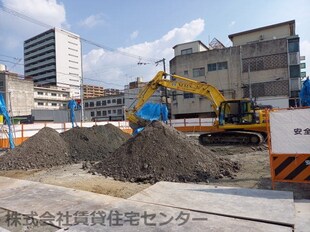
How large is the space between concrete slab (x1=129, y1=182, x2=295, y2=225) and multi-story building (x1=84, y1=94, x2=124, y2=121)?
221 feet

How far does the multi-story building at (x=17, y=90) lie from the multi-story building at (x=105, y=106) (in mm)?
15527

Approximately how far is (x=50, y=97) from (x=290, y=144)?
8416cm

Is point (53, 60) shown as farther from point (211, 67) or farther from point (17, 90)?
point (211, 67)

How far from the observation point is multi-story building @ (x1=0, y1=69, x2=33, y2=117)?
206 feet

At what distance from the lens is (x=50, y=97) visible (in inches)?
3211

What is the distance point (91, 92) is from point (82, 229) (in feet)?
292

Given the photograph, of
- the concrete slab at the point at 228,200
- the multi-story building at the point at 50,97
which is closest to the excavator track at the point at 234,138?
the concrete slab at the point at 228,200

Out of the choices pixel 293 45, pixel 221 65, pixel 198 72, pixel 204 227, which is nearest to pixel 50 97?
pixel 198 72

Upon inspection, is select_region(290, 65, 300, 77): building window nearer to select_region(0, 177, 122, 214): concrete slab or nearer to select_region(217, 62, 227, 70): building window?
select_region(217, 62, 227, 70): building window

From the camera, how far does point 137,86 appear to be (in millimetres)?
70500

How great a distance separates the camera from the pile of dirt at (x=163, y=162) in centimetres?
761

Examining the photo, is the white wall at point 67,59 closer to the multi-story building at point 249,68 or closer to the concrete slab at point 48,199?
the multi-story building at point 249,68

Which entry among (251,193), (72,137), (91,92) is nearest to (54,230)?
(251,193)

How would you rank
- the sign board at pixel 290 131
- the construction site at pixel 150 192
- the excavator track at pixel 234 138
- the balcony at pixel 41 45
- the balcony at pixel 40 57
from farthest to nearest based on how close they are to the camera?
the balcony at pixel 41 45, the balcony at pixel 40 57, the excavator track at pixel 234 138, the sign board at pixel 290 131, the construction site at pixel 150 192
